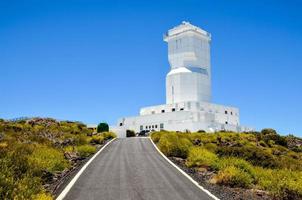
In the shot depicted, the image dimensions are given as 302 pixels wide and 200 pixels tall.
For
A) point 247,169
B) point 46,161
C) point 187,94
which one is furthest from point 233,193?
point 187,94

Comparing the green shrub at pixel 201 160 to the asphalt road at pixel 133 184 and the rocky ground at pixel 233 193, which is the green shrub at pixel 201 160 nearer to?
the asphalt road at pixel 133 184

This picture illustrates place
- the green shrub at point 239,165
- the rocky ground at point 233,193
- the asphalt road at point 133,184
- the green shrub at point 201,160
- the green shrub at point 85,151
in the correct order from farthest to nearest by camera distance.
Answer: the green shrub at point 85,151 → the green shrub at point 201,160 → the green shrub at point 239,165 → the rocky ground at point 233,193 → the asphalt road at point 133,184

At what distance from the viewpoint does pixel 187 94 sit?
83562mm

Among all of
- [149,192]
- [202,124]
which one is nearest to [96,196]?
[149,192]

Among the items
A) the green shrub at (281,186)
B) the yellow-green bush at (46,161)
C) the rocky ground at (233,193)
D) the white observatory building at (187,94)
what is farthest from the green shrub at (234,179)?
the white observatory building at (187,94)

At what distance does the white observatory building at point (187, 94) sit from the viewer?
7706cm

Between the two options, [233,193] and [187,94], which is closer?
[233,193]

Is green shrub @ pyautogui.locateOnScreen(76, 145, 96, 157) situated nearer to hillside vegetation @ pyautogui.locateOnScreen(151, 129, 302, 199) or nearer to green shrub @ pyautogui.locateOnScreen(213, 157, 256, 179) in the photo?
hillside vegetation @ pyautogui.locateOnScreen(151, 129, 302, 199)

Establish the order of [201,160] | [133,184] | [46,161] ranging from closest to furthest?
[133,184], [46,161], [201,160]

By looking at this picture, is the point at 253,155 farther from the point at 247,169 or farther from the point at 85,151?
the point at 85,151

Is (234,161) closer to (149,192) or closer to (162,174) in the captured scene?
(162,174)

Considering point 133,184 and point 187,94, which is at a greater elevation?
point 187,94

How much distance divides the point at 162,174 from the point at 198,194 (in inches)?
165

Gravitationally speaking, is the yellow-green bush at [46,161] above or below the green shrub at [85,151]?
below
